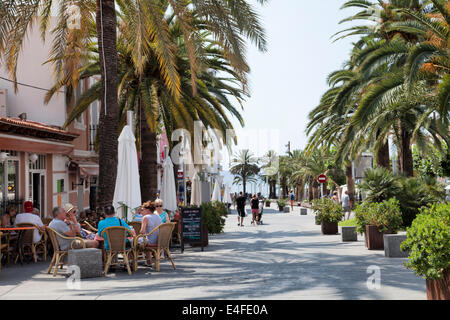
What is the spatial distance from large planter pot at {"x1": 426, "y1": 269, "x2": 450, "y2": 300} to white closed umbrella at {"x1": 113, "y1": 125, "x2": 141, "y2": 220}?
24.1 feet

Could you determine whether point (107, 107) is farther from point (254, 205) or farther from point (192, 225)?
point (254, 205)

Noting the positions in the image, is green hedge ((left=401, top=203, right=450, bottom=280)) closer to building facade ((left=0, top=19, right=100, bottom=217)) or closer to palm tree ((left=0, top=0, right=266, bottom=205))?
palm tree ((left=0, top=0, right=266, bottom=205))

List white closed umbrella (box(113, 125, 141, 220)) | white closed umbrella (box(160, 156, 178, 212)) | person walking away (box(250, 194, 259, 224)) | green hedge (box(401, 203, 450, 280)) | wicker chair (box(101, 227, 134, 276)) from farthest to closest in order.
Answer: person walking away (box(250, 194, 259, 224)), white closed umbrella (box(160, 156, 178, 212)), white closed umbrella (box(113, 125, 141, 220)), wicker chair (box(101, 227, 134, 276)), green hedge (box(401, 203, 450, 280))

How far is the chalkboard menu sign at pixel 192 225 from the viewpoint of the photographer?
15.0m

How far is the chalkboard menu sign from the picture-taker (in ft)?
49.3

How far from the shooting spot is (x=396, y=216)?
44.9 feet

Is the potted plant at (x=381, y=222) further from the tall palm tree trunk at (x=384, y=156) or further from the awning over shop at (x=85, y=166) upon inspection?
the awning over shop at (x=85, y=166)

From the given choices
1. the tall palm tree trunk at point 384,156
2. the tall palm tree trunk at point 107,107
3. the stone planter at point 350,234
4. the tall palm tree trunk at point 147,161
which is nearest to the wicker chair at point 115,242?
the tall palm tree trunk at point 107,107

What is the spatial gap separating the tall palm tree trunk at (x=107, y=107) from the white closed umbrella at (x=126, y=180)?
227 millimetres

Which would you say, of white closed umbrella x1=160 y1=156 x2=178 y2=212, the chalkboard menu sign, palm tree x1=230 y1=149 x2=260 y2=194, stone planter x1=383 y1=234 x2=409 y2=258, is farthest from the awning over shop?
palm tree x1=230 y1=149 x2=260 y2=194

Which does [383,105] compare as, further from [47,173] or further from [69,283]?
[47,173]

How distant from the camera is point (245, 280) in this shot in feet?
29.8

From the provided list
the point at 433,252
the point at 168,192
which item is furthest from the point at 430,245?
the point at 168,192
